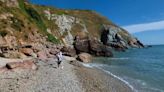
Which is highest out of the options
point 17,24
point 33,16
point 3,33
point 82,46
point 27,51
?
point 33,16

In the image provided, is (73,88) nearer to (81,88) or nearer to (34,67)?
(81,88)

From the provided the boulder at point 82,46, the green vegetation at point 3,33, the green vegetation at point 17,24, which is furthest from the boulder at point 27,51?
the boulder at point 82,46

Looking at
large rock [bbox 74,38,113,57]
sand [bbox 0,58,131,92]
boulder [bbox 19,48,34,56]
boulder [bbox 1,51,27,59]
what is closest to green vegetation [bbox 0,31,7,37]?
boulder [bbox 19,48,34,56]

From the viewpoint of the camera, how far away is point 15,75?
25.8m

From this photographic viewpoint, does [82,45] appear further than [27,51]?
Yes

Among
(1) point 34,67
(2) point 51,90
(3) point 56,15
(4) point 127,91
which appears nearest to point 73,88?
(2) point 51,90

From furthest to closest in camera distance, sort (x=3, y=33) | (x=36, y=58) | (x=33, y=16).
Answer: (x=33, y=16) < (x=3, y=33) < (x=36, y=58)

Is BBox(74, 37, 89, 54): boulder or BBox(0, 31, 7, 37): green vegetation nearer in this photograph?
BBox(0, 31, 7, 37): green vegetation

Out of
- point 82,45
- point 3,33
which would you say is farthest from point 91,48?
point 3,33

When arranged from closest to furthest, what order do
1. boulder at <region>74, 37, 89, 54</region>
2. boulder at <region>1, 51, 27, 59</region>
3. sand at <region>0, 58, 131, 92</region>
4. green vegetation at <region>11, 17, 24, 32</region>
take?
sand at <region>0, 58, 131, 92</region>, boulder at <region>1, 51, 27, 59</region>, green vegetation at <region>11, 17, 24, 32</region>, boulder at <region>74, 37, 89, 54</region>

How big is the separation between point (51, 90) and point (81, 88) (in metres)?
3.25

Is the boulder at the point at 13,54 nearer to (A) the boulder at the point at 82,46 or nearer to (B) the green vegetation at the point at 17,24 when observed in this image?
(B) the green vegetation at the point at 17,24

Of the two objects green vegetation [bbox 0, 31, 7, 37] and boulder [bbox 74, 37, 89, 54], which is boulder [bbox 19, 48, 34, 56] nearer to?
green vegetation [bbox 0, 31, 7, 37]

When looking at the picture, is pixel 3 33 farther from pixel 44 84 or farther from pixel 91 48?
pixel 91 48
